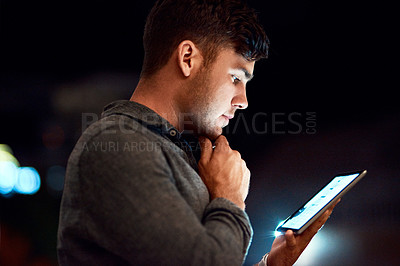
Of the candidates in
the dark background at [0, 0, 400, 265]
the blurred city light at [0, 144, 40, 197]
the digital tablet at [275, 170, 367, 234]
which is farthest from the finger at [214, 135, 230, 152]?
the blurred city light at [0, 144, 40, 197]

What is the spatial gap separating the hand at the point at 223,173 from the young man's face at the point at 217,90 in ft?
0.26

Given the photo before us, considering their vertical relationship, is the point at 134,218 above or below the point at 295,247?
above

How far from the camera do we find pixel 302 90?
6.50 ft

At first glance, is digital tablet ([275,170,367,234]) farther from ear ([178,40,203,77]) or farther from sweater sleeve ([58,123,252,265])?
ear ([178,40,203,77])

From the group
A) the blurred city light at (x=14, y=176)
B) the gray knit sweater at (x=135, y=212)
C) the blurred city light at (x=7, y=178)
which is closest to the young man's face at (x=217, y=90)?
the gray knit sweater at (x=135, y=212)

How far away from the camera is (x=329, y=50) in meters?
1.86

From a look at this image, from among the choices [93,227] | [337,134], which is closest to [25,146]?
[337,134]

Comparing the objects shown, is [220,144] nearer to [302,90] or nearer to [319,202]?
[319,202]

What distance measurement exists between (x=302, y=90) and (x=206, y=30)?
127 cm

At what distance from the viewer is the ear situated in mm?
858

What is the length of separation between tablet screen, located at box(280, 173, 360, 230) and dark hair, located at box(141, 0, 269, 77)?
469mm

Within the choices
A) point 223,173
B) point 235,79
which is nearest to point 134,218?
point 223,173

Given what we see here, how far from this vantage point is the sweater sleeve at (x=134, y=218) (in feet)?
1.80
